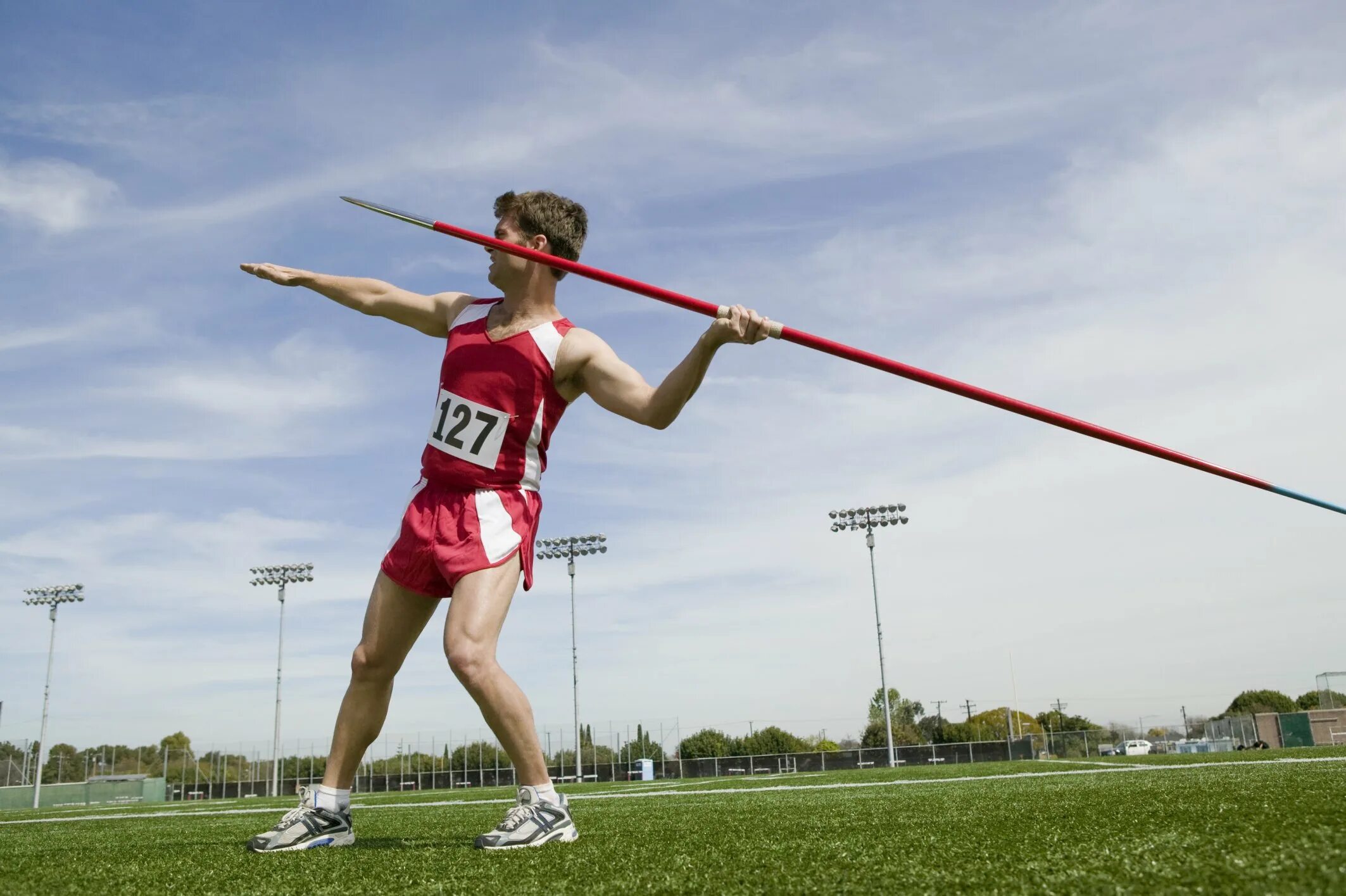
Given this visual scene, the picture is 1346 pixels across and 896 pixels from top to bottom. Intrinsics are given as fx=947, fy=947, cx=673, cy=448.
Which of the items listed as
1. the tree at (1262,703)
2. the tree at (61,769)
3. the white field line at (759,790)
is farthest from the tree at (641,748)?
the tree at (1262,703)

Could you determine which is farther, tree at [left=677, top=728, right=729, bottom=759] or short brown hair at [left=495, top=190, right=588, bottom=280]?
tree at [left=677, top=728, right=729, bottom=759]

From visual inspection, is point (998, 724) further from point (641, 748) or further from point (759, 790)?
point (759, 790)

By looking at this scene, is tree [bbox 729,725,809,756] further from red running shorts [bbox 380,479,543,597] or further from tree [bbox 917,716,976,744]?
red running shorts [bbox 380,479,543,597]

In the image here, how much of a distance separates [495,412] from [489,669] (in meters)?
1.00

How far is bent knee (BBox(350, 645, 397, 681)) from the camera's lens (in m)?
3.80

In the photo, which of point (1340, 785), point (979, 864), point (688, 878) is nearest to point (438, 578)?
point (688, 878)

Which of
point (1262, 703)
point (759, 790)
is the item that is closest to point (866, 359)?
point (759, 790)

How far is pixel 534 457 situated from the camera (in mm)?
3898

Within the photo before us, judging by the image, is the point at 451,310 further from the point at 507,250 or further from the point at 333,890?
the point at 333,890

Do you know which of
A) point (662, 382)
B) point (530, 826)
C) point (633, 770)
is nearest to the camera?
point (530, 826)

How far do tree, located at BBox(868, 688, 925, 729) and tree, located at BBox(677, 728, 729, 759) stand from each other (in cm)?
3200

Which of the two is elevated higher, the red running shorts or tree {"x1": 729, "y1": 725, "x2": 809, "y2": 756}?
the red running shorts

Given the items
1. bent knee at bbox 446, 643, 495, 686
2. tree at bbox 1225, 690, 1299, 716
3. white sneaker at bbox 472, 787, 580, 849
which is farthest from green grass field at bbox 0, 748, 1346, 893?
tree at bbox 1225, 690, 1299, 716

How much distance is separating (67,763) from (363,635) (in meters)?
61.1
